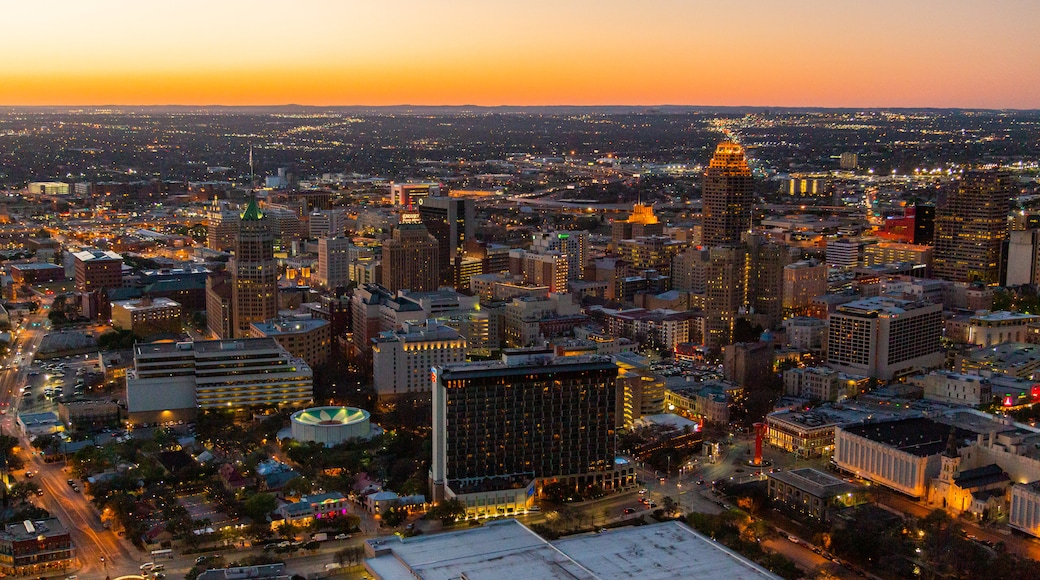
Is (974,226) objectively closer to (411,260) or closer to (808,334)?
(808,334)

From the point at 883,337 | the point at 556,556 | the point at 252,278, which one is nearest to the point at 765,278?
the point at 883,337

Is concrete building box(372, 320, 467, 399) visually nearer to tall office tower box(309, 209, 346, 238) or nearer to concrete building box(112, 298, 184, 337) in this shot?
concrete building box(112, 298, 184, 337)

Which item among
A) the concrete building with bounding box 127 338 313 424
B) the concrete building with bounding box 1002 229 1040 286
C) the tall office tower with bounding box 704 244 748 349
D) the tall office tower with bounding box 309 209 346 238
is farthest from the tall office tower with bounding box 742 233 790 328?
the tall office tower with bounding box 309 209 346 238

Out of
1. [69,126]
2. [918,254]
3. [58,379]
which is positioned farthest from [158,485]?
[69,126]

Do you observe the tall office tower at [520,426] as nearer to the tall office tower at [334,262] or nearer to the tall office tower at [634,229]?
→ the tall office tower at [334,262]

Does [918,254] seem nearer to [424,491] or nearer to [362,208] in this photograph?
[424,491]

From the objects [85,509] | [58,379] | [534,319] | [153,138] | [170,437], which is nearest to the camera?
[85,509]
